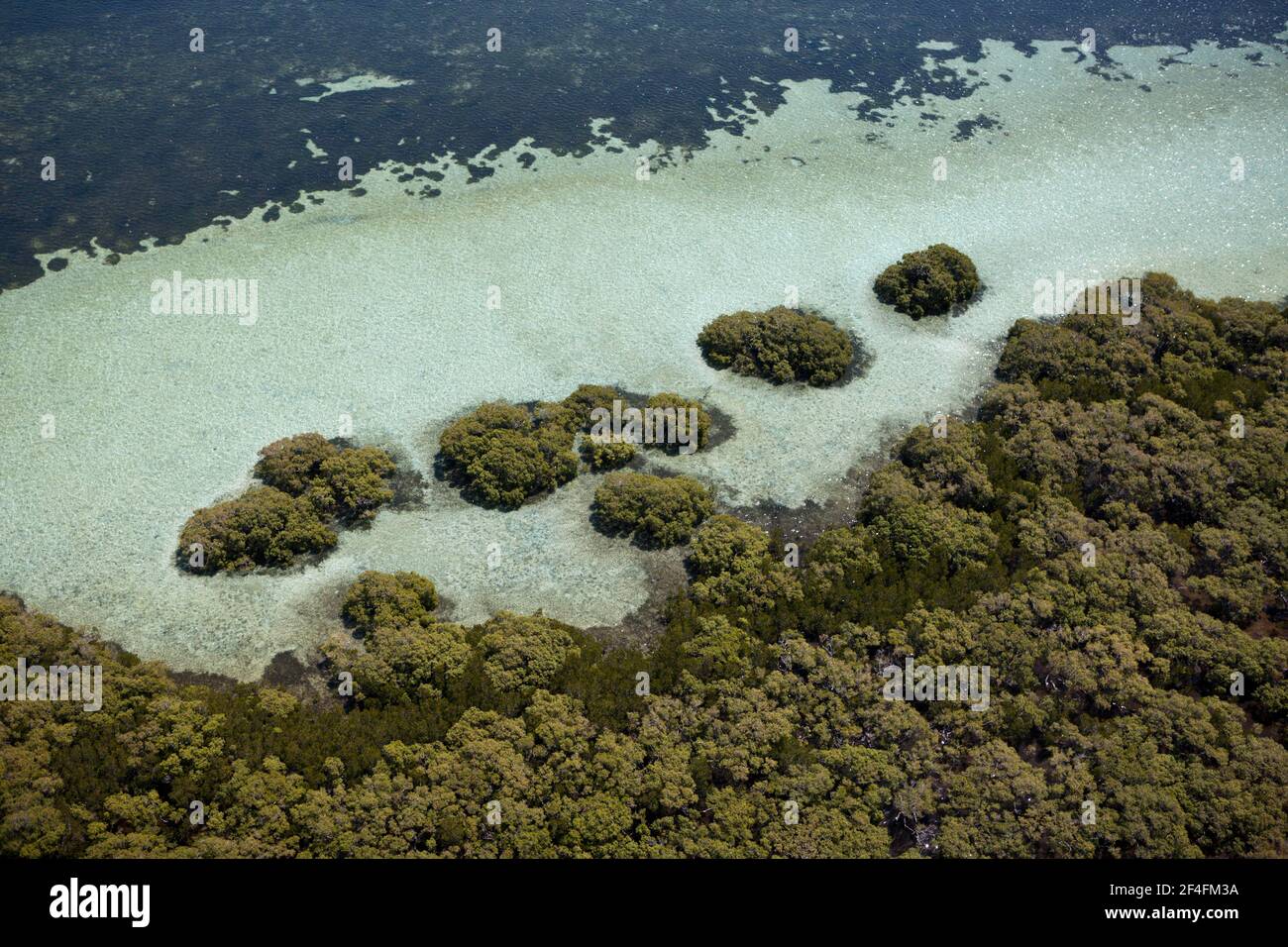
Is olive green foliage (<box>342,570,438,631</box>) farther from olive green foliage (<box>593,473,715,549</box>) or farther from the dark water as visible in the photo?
the dark water

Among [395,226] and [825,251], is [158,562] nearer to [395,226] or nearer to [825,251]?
[395,226]

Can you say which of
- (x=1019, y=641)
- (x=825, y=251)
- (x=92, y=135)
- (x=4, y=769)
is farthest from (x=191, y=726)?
(x=92, y=135)

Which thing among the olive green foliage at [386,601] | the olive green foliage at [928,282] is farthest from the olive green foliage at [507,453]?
the olive green foliage at [928,282]

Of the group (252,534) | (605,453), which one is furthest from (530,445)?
(252,534)

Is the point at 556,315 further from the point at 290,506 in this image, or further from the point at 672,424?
the point at 290,506

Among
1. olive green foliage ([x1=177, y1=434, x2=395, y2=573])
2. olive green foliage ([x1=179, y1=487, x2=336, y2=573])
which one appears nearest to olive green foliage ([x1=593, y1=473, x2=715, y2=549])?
olive green foliage ([x1=177, y1=434, x2=395, y2=573])

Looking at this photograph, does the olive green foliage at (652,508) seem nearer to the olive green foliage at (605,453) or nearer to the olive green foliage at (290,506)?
the olive green foliage at (605,453)
